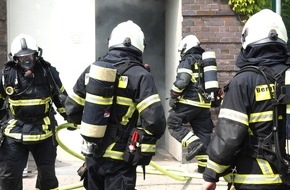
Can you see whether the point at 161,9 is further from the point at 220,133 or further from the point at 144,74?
the point at 220,133

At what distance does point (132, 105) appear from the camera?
400 cm

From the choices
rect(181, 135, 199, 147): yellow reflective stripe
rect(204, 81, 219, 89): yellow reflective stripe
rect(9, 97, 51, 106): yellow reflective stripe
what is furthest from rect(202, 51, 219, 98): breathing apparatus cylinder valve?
rect(9, 97, 51, 106): yellow reflective stripe

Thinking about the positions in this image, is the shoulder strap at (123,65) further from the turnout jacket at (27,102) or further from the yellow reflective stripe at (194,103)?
the yellow reflective stripe at (194,103)

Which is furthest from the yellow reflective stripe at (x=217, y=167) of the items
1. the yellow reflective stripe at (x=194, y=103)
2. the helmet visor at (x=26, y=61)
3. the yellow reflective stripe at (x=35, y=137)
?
the yellow reflective stripe at (x=194, y=103)

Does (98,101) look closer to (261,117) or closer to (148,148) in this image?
(148,148)

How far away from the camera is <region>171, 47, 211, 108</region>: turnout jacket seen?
681 cm

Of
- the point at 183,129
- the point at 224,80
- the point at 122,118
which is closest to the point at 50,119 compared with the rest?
the point at 122,118

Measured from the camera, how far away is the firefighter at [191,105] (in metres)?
6.82

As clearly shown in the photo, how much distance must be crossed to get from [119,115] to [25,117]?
1588mm

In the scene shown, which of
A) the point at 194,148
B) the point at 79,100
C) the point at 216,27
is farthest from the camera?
the point at 216,27

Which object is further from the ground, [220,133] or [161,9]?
[161,9]

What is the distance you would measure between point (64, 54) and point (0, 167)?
3.50 m

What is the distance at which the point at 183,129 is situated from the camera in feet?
23.0

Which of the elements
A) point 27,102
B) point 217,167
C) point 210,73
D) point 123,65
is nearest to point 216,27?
point 210,73
